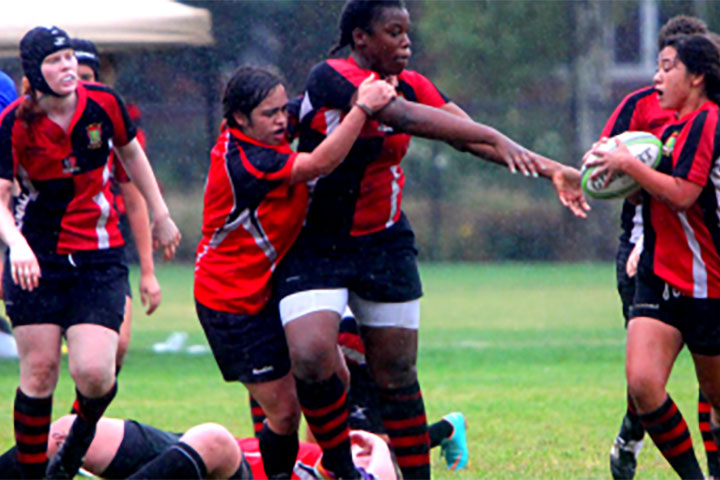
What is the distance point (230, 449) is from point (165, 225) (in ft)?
3.56

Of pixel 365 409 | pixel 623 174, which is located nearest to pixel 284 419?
pixel 365 409

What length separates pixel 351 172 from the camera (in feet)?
15.1

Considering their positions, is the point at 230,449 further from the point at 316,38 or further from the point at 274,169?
the point at 316,38

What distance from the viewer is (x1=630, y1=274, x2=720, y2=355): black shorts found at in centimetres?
445

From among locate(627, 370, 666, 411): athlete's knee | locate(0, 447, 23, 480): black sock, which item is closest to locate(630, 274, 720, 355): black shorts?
locate(627, 370, 666, 411): athlete's knee

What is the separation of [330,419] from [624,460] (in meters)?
1.43

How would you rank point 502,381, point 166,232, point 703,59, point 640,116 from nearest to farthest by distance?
1. point 703,59
2. point 166,232
3. point 640,116
4. point 502,381

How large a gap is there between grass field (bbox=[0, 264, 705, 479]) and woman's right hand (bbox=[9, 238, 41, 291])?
6.50 feet

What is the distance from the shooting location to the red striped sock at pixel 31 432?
4707mm

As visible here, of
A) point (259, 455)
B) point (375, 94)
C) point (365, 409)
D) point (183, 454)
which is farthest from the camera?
point (365, 409)

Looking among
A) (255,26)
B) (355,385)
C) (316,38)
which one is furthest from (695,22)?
(255,26)

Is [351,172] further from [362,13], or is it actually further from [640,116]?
[640,116]

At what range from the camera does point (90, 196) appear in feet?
16.5

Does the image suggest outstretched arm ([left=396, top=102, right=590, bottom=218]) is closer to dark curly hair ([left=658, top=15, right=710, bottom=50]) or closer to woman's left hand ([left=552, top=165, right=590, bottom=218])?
woman's left hand ([left=552, top=165, right=590, bottom=218])
